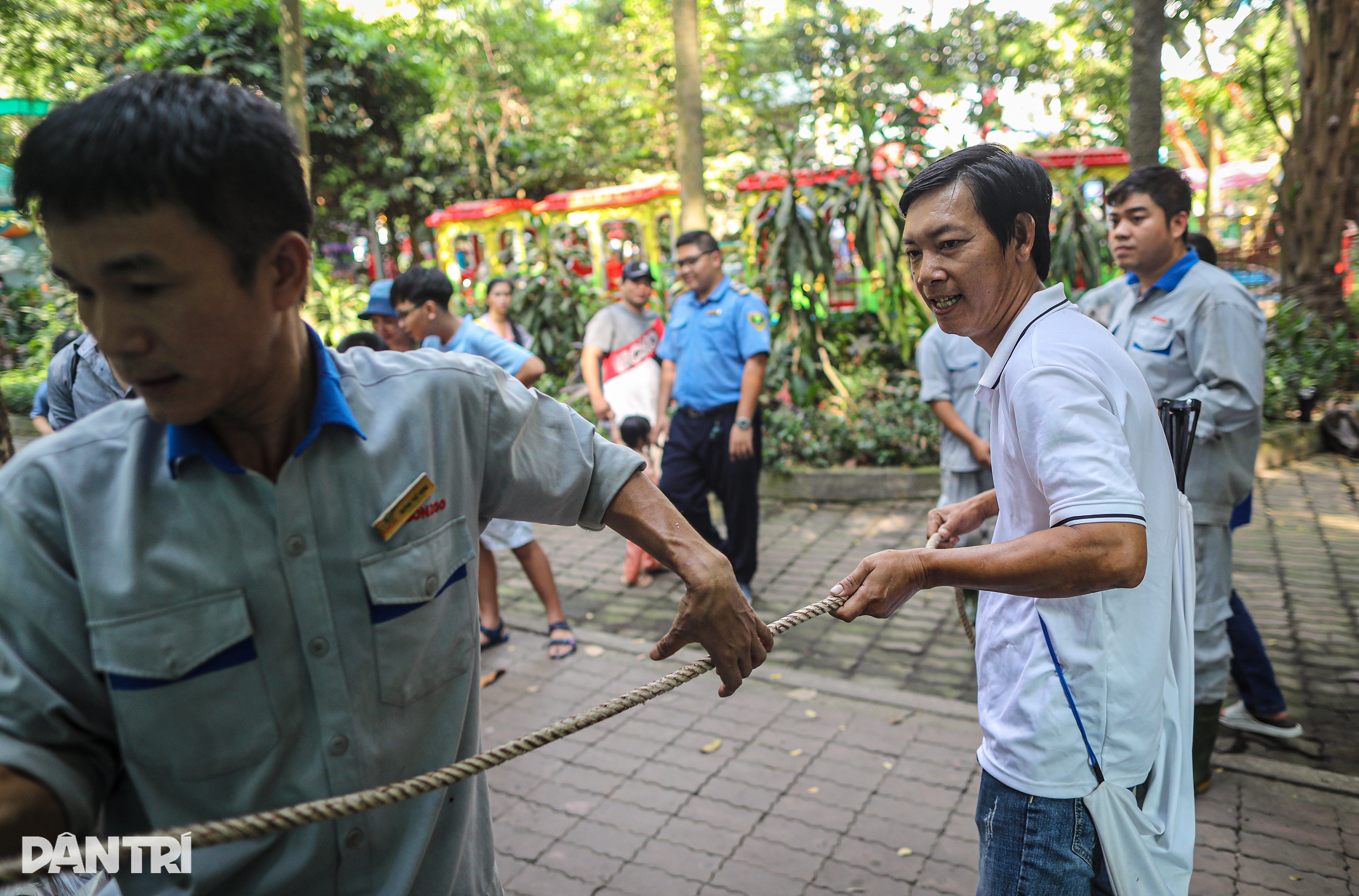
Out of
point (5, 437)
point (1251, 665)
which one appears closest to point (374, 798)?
point (5, 437)

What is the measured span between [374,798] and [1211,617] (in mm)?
3142

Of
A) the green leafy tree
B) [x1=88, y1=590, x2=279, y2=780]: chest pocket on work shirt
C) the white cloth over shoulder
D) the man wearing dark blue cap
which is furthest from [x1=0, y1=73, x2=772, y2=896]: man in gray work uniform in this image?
the green leafy tree

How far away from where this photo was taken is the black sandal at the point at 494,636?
16.5 ft

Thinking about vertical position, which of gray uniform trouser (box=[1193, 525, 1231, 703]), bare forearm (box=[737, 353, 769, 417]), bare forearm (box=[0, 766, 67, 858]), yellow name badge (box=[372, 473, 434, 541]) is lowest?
gray uniform trouser (box=[1193, 525, 1231, 703])

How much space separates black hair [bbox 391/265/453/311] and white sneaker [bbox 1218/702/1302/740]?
419 centimetres

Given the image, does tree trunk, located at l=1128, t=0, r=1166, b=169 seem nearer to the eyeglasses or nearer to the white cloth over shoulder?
the eyeglasses

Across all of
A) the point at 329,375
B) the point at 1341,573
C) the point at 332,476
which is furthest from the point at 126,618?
the point at 1341,573

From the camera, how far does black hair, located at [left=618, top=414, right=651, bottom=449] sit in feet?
19.4

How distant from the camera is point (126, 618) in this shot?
1142mm

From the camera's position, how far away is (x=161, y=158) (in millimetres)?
1070

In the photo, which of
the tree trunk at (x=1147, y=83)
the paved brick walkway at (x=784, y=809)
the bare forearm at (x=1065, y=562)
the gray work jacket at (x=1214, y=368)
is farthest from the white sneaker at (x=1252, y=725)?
the tree trunk at (x=1147, y=83)

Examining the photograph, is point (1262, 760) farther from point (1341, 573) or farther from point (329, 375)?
point (329, 375)

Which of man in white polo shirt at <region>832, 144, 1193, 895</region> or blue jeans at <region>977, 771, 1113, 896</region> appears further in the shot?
blue jeans at <region>977, 771, 1113, 896</region>

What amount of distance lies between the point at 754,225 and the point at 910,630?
496cm
